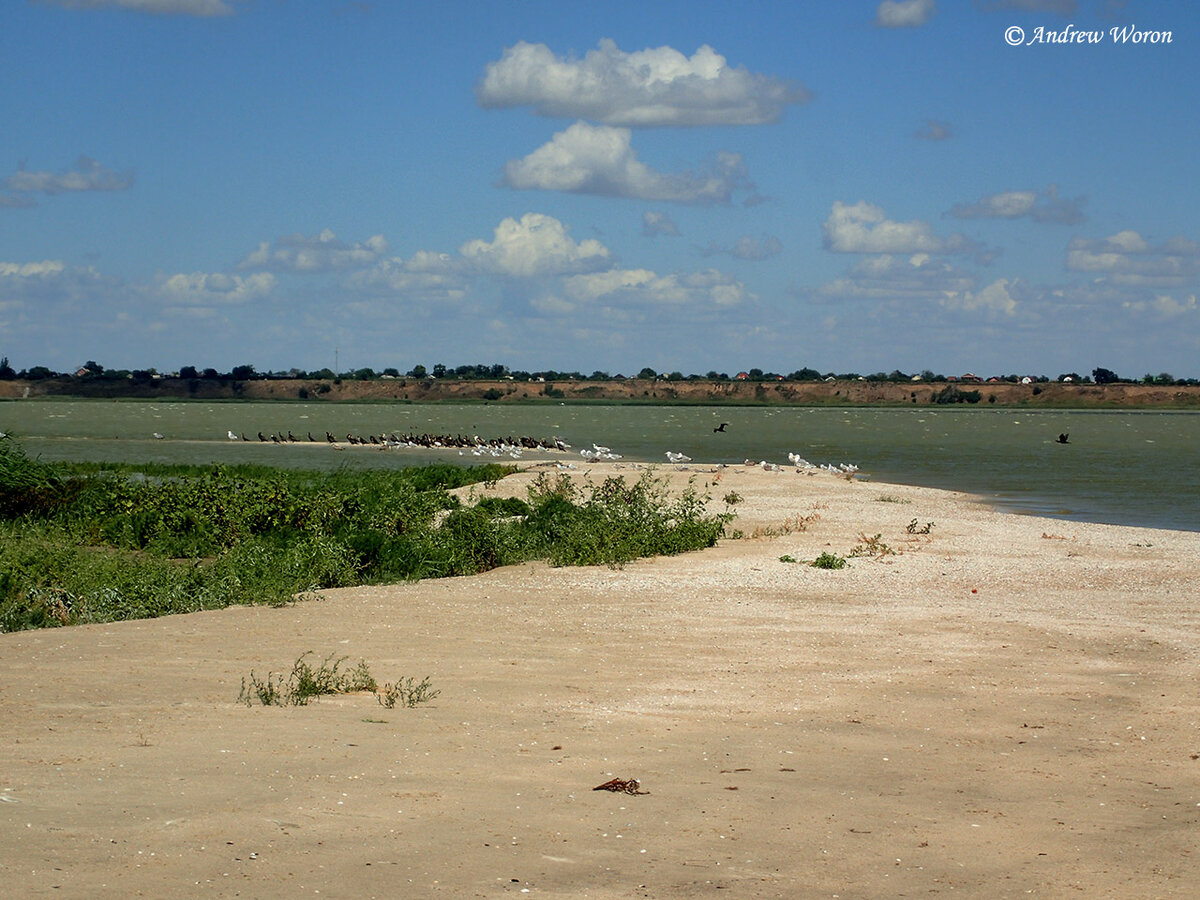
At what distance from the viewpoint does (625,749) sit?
28.7ft

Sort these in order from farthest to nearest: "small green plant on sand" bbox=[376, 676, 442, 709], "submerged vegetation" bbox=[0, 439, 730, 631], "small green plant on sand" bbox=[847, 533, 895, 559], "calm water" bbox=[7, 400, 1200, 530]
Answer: "calm water" bbox=[7, 400, 1200, 530] < "small green plant on sand" bbox=[847, 533, 895, 559] < "submerged vegetation" bbox=[0, 439, 730, 631] < "small green plant on sand" bbox=[376, 676, 442, 709]

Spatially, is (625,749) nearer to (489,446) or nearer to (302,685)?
(302,685)

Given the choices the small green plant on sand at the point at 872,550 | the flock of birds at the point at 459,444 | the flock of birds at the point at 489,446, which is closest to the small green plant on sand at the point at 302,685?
the small green plant on sand at the point at 872,550

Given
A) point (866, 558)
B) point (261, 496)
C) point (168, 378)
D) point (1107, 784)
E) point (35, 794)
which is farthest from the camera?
point (168, 378)

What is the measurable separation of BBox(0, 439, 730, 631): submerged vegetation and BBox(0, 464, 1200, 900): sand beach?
3.13ft

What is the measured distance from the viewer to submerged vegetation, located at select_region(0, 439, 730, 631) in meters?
15.1

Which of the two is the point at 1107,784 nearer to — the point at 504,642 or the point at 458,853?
the point at 458,853

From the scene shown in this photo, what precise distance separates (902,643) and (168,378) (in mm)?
199329

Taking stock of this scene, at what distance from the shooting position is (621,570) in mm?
17891

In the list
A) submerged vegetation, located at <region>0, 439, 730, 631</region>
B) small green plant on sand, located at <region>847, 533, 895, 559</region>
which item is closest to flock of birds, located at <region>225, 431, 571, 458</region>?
submerged vegetation, located at <region>0, 439, 730, 631</region>

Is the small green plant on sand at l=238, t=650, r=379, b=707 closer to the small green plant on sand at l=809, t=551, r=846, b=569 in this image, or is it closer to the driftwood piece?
the driftwood piece

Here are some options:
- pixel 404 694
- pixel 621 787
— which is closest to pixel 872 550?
pixel 404 694

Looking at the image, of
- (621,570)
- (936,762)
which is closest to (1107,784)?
(936,762)

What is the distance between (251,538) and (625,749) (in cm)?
1248
